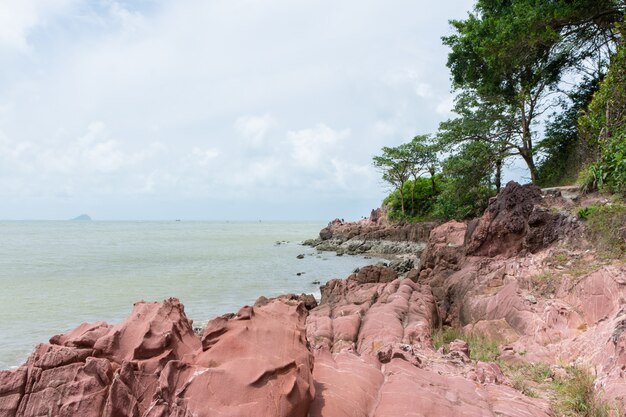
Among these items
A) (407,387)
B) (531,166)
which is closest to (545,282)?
(407,387)

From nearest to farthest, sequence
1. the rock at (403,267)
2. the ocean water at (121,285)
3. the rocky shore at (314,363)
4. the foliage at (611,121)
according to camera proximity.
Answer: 1. the rocky shore at (314,363)
2. the foliage at (611,121)
3. the ocean water at (121,285)
4. the rock at (403,267)

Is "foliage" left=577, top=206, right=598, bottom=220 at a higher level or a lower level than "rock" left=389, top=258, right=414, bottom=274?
higher

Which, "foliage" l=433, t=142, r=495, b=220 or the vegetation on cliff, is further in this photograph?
"foliage" l=433, t=142, r=495, b=220

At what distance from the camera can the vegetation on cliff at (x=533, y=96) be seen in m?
13.7

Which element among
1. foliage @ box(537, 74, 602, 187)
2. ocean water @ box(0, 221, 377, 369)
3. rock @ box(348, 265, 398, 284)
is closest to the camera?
ocean water @ box(0, 221, 377, 369)

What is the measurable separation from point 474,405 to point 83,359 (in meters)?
4.47

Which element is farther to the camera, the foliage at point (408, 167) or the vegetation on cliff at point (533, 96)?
the foliage at point (408, 167)

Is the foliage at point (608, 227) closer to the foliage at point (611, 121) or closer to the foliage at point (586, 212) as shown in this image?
the foliage at point (586, 212)

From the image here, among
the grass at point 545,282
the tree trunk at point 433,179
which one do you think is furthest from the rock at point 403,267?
the tree trunk at point 433,179

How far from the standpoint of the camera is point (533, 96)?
77.9ft

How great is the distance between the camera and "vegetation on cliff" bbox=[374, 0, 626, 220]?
45.0ft

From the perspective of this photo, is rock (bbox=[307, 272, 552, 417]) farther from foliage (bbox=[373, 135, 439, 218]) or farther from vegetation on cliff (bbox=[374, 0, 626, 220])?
foliage (bbox=[373, 135, 439, 218])

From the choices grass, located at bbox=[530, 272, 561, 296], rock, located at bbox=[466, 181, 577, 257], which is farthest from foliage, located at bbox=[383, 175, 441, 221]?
grass, located at bbox=[530, 272, 561, 296]

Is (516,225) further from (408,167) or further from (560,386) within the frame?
(408,167)
